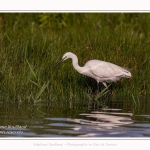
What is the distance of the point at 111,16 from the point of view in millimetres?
17859

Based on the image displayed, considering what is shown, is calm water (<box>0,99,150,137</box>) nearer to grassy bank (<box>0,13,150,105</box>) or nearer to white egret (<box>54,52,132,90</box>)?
grassy bank (<box>0,13,150,105</box>)

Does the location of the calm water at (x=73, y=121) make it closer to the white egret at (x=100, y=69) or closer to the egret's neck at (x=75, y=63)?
the white egret at (x=100, y=69)

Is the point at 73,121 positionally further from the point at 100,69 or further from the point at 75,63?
the point at 100,69

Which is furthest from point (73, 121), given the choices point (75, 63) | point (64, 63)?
point (64, 63)

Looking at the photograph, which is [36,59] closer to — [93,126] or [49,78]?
[49,78]

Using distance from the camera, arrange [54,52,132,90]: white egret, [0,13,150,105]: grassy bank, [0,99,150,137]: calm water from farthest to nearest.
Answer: [54,52,132,90]: white egret → [0,13,150,105]: grassy bank → [0,99,150,137]: calm water

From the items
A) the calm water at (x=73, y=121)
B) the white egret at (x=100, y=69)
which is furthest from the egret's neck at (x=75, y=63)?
the calm water at (x=73, y=121)

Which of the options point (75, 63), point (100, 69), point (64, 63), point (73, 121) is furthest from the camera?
point (64, 63)

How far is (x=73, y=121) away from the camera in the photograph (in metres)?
8.99

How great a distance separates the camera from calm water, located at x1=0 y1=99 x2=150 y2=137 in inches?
316

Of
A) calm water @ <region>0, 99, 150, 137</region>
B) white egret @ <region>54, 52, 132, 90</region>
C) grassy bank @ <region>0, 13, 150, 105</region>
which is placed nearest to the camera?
Result: calm water @ <region>0, 99, 150, 137</region>

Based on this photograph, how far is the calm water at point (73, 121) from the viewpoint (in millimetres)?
8039

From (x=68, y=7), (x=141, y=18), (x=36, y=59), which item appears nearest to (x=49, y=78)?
(x=36, y=59)

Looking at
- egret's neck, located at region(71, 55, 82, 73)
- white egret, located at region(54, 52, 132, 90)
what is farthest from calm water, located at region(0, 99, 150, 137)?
egret's neck, located at region(71, 55, 82, 73)
